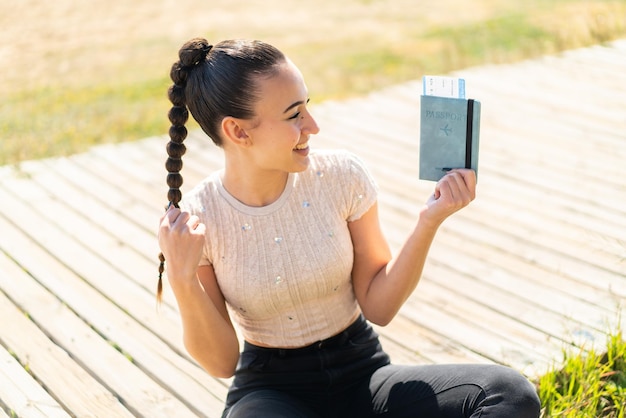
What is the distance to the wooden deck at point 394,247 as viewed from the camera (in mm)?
2977

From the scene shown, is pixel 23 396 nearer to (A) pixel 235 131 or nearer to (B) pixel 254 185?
(B) pixel 254 185

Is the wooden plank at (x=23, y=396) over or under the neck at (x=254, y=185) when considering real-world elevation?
under

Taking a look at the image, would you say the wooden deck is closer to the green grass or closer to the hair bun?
the green grass

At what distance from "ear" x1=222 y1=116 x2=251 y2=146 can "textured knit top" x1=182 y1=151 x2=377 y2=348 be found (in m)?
0.18

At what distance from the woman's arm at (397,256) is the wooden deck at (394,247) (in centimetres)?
70

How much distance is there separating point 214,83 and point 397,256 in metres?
0.67

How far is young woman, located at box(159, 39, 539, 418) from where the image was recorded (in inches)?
85.8

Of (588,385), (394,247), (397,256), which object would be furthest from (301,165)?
(394,247)

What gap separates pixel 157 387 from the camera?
2.93m

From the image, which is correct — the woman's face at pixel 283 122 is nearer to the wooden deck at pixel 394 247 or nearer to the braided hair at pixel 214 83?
the braided hair at pixel 214 83

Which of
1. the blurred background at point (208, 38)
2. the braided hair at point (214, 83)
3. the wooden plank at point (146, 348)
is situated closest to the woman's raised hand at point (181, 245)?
the braided hair at point (214, 83)

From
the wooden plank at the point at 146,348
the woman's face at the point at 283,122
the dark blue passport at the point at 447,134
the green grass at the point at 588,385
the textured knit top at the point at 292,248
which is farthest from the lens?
the wooden plank at the point at 146,348

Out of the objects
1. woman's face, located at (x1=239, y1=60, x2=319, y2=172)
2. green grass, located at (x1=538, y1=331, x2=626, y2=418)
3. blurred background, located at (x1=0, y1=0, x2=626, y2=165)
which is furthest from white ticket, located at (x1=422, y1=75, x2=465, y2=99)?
blurred background, located at (x1=0, y1=0, x2=626, y2=165)

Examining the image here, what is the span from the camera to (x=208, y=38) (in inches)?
394
